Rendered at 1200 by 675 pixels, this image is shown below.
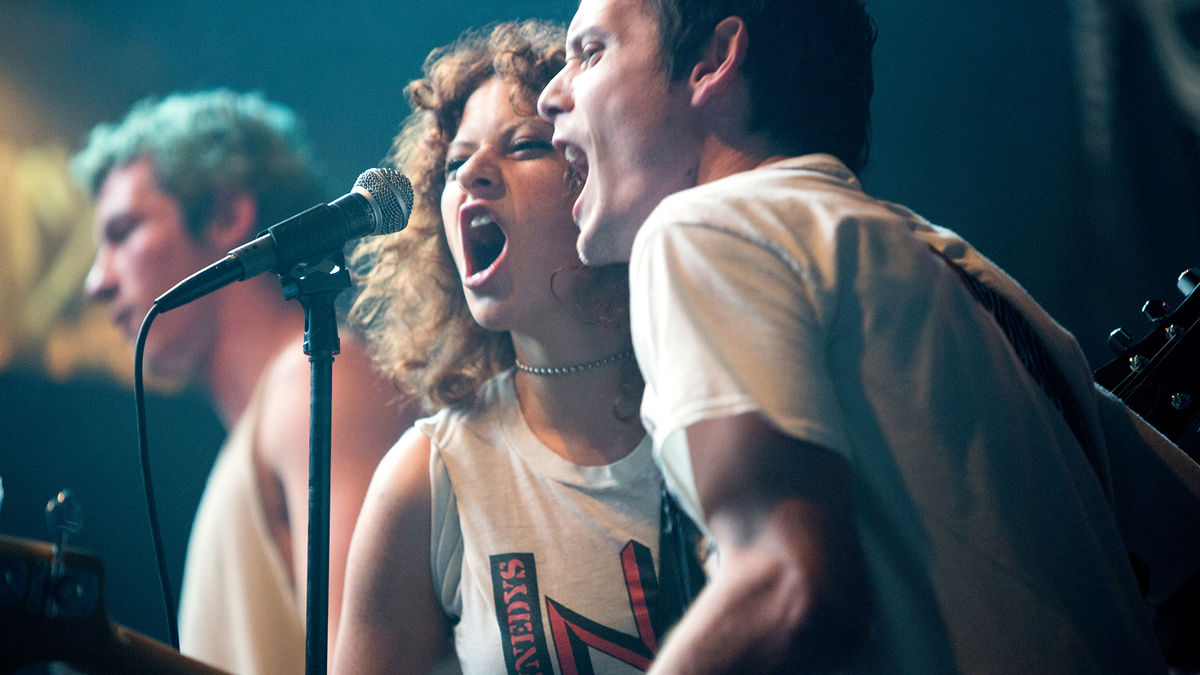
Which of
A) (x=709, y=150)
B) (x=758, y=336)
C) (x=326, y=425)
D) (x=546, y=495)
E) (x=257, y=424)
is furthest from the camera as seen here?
(x=257, y=424)

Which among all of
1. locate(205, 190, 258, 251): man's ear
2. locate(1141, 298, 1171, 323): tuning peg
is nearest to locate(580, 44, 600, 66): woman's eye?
locate(1141, 298, 1171, 323): tuning peg

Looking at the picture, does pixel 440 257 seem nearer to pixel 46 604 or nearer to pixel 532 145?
pixel 532 145

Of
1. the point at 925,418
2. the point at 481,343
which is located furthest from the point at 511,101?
the point at 925,418

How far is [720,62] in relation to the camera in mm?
1085

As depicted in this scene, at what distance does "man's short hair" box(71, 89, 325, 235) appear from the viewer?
250 centimetres

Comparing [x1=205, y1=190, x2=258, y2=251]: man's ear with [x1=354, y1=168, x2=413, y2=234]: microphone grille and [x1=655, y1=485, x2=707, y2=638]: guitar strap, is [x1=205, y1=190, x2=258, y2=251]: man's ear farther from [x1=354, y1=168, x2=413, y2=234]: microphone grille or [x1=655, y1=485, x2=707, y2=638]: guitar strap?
[x1=655, y1=485, x2=707, y2=638]: guitar strap

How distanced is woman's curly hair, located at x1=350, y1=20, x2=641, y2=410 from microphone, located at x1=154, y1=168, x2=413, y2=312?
51 centimetres

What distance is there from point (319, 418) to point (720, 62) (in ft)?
2.66

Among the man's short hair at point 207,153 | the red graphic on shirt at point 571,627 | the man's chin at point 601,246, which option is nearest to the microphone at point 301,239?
the man's chin at point 601,246

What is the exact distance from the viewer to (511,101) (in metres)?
1.77

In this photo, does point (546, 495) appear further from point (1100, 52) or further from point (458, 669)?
point (1100, 52)

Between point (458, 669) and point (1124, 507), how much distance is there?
1169mm

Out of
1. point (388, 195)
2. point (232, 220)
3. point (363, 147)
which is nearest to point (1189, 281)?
point (388, 195)

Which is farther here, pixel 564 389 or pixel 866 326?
pixel 564 389
